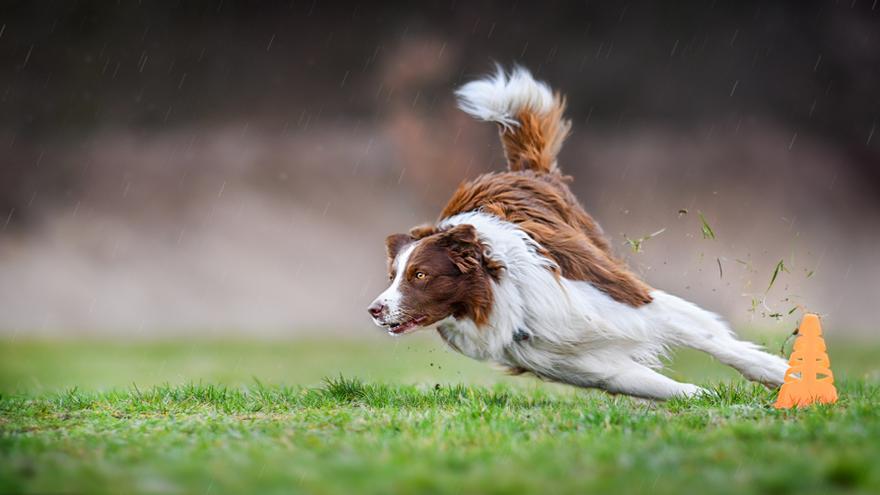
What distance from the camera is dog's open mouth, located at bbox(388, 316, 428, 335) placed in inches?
233

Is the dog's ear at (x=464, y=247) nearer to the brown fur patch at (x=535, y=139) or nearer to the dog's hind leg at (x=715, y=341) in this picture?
the dog's hind leg at (x=715, y=341)

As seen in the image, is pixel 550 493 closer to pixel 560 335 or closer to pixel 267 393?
pixel 560 335

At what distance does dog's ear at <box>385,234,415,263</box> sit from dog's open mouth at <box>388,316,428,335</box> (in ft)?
1.95

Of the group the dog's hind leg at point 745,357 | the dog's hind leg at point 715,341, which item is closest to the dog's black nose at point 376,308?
the dog's hind leg at point 715,341

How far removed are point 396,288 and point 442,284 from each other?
301 millimetres

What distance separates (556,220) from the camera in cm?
662

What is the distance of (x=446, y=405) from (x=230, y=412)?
4.52ft

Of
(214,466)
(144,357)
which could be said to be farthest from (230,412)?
(144,357)

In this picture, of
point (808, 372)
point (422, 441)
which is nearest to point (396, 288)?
point (422, 441)

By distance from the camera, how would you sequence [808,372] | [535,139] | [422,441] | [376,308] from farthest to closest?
[535,139] < [376,308] < [808,372] < [422,441]

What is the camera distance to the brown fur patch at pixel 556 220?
6.16m

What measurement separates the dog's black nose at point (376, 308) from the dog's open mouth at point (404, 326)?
0.14 metres

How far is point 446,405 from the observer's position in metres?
5.99

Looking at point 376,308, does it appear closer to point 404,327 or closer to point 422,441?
point 404,327
